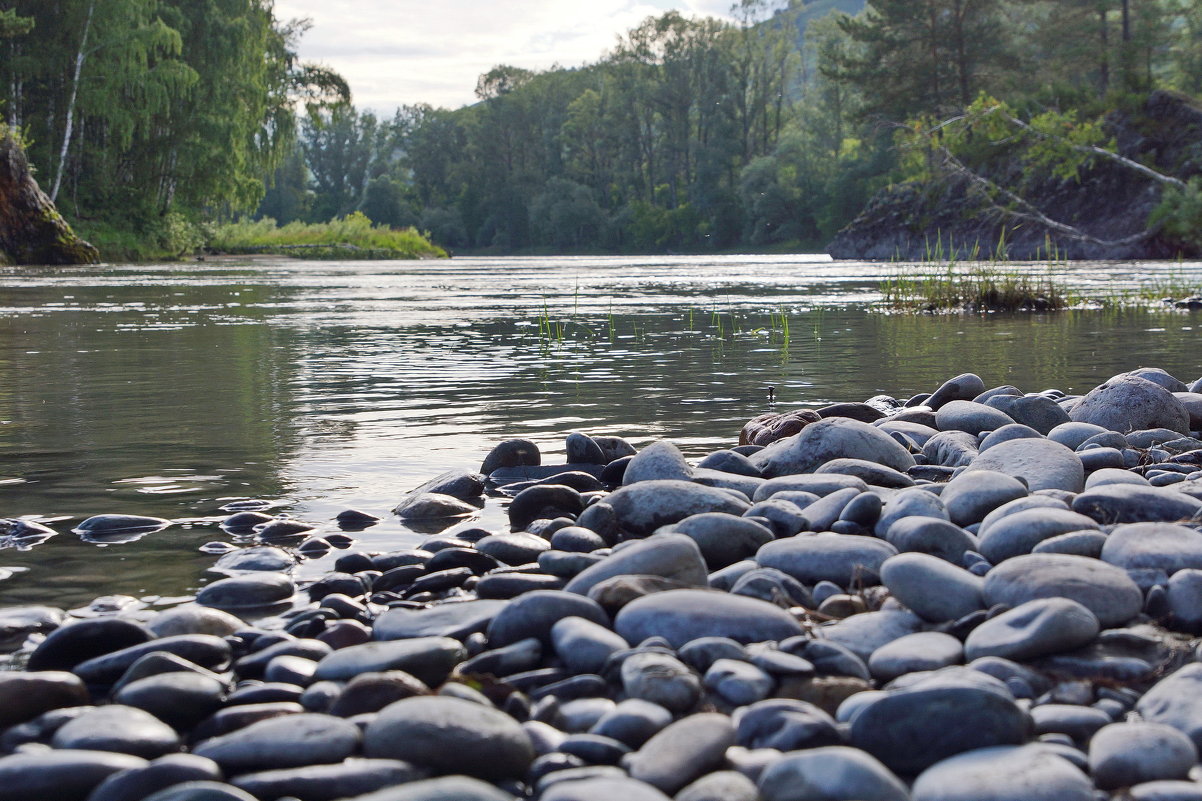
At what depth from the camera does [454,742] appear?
200 centimetres

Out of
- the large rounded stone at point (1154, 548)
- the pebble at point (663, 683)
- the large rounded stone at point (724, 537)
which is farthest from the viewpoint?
the large rounded stone at point (724, 537)

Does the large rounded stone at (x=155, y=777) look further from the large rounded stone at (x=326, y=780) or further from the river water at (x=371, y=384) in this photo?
the river water at (x=371, y=384)

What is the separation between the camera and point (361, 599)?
10.1 ft

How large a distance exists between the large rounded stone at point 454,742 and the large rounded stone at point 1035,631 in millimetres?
1023

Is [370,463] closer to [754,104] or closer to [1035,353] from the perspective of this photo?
[1035,353]

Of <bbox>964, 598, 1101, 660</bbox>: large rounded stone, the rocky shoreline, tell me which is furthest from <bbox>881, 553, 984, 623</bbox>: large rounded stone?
<bbox>964, 598, 1101, 660</bbox>: large rounded stone

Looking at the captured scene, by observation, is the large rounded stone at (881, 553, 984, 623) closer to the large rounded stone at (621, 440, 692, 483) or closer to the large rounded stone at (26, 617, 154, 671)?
the large rounded stone at (621, 440, 692, 483)

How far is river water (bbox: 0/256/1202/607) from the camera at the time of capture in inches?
164

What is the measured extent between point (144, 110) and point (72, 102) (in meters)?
2.13

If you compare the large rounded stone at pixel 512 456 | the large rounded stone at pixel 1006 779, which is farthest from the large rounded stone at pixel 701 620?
the large rounded stone at pixel 512 456

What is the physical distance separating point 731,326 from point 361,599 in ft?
31.6

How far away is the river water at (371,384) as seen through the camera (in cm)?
418

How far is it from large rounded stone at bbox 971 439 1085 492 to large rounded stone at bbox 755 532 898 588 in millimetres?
1115

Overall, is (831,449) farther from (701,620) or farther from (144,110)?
(144,110)
